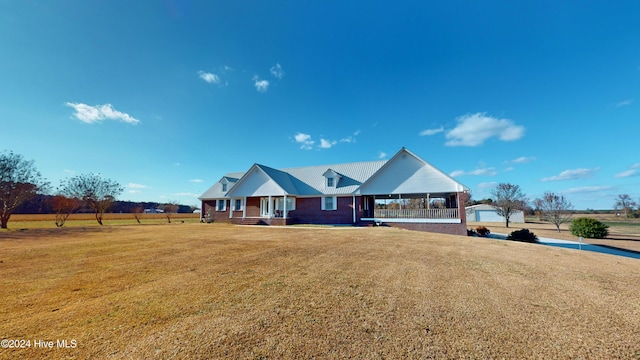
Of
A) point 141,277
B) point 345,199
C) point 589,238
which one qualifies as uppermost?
point 345,199

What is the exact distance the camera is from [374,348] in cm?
342

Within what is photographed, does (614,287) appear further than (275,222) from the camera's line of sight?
No

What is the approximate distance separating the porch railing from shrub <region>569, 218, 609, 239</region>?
14129 mm

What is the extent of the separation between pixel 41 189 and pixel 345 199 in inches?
1278

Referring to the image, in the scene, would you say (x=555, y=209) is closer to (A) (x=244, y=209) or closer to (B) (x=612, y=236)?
(B) (x=612, y=236)

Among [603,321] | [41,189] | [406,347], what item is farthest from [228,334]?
[41,189]

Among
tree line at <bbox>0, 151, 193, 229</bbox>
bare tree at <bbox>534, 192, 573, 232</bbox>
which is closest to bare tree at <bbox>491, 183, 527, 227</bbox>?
bare tree at <bbox>534, 192, 573, 232</bbox>

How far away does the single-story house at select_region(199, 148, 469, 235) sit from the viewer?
21703 mm

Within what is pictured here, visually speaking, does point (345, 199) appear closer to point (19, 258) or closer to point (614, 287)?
point (614, 287)

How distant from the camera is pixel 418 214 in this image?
2217 cm

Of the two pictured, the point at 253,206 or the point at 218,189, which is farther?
the point at 218,189

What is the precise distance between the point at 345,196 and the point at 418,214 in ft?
23.2

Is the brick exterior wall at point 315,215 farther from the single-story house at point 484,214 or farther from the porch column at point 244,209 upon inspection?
the single-story house at point 484,214

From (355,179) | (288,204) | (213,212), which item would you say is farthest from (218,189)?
(355,179)
